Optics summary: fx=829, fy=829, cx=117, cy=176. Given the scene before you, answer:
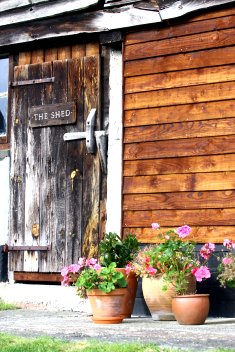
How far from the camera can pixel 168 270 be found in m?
7.83

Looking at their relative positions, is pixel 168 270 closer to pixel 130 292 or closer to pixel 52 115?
pixel 130 292

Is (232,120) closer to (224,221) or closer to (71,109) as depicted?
(224,221)

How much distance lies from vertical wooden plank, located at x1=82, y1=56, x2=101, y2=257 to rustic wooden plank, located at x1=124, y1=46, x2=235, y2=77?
636mm

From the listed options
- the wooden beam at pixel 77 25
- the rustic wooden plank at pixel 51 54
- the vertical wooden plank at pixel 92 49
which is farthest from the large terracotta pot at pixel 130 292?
Result: the rustic wooden plank at pixel 51 54

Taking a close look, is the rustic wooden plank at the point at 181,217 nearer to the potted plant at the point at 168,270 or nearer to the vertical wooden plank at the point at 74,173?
the potted plant at the point at 168,270

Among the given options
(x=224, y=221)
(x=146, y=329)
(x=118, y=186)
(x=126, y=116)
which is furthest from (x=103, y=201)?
(x=146, y=329)

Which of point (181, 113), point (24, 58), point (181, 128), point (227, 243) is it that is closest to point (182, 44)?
point (181, 113)

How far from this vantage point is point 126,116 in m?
9.15

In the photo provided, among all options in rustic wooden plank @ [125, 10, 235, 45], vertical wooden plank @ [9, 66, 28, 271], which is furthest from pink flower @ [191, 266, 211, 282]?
vertical wooden plank @ [9, 66, 28, 271]

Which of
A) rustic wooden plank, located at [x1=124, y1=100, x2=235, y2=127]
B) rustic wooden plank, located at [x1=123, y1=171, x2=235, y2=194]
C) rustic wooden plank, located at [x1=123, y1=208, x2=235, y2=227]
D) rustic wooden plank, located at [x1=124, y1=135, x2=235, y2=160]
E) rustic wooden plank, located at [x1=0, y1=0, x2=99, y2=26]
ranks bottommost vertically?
rustic wooden plank, located at [x1=123, y1=208, x2=235, y2=227]

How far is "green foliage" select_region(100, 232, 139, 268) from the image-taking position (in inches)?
329

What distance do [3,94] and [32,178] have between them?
4.31 feet

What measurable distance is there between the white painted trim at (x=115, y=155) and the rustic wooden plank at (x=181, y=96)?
0.22 metres

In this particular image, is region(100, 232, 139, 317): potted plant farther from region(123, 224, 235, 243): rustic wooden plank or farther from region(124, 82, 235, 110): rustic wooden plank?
region(124, 82, 235, 110): rustic wooden plank
